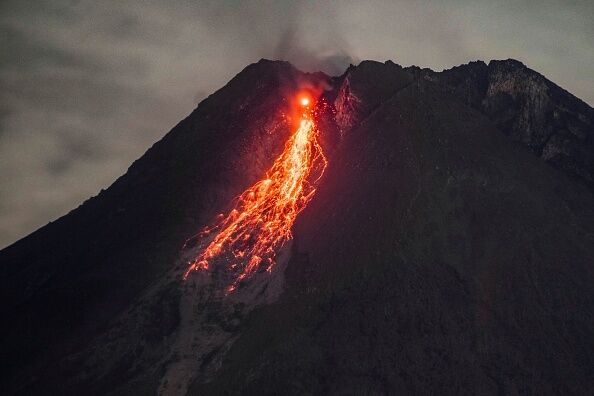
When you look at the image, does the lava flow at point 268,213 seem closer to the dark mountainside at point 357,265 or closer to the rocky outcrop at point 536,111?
the dark mountainside at point 357,265

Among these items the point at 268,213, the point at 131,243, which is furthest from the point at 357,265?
the point at 131,243

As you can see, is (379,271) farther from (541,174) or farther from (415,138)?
(541,174)

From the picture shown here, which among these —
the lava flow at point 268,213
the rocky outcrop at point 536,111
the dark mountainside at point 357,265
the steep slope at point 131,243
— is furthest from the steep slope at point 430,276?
the steep slope at point 131,243

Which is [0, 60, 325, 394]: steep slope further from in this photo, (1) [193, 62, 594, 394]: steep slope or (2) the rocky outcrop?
(2) the rocky outcrop

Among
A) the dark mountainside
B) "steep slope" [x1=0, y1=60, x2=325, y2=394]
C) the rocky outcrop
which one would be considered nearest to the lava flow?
the dark mountainside

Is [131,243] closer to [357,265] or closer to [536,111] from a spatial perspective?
[357,265]

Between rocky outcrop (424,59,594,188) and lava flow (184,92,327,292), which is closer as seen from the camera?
lava flow (184,92,327,292)

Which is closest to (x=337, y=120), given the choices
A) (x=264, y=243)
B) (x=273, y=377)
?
(x=264, y=243)
